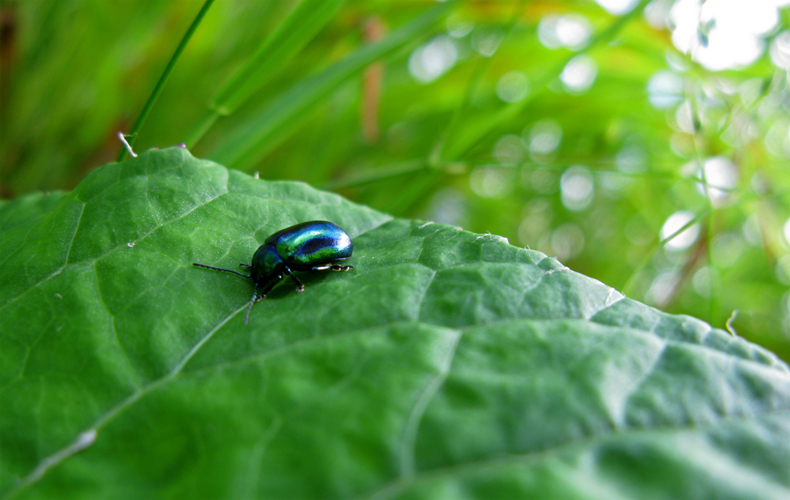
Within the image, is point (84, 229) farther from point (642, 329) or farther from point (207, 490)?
point (642, 329)

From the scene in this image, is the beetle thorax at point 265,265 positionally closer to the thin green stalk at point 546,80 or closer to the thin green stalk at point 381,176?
the thin green stalk at point 381,176

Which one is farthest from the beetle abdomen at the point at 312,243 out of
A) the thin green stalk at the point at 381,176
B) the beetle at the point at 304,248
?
the thin green stalk at the point at 381,176

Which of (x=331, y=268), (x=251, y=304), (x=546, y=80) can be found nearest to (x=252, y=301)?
(x=251, y=304)

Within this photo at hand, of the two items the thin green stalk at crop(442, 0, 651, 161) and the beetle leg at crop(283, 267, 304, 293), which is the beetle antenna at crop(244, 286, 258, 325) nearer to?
the beetle leg at crop(283, 267, 304, 293)

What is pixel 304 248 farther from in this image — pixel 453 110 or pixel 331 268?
pixel 453 110

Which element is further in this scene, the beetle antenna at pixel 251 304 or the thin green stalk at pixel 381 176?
the thin green stalk at pixel 381 176

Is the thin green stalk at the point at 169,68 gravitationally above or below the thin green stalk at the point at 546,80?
above
